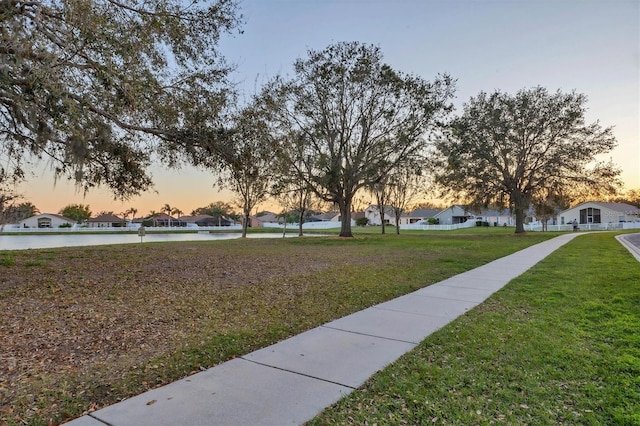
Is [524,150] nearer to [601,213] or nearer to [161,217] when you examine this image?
[601,213]

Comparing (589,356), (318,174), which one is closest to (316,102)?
(318,174)

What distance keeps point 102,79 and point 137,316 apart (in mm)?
4072

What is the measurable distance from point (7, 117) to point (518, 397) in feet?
36.2

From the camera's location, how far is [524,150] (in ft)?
91.1

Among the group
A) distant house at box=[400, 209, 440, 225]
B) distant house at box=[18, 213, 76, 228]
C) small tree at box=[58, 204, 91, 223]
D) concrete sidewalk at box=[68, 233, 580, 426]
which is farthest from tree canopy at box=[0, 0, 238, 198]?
small tree at box=[58, 204, 91, 223]

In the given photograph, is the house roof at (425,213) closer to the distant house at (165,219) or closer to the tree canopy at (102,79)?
the distant house at (165,219)

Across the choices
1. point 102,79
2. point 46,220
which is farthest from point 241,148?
point 46,220

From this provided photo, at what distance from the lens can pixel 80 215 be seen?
250 ft

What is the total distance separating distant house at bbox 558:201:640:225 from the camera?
47.8 meters

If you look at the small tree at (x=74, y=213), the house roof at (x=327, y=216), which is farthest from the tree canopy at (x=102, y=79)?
the house roof at (x=327, y=216)

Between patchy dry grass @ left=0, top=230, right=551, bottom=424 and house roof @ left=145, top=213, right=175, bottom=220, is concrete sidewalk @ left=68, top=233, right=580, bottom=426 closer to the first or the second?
patchy dry grass @ left=0, top=230, right=551, bottom=424

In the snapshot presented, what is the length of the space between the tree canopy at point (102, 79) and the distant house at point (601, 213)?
2141 inches

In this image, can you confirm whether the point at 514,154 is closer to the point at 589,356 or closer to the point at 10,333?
the point at 589,356

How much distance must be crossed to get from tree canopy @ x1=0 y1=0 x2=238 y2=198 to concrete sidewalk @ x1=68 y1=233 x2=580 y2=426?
183 inches
